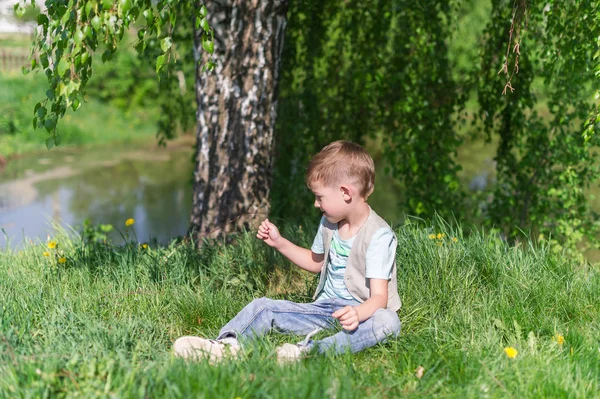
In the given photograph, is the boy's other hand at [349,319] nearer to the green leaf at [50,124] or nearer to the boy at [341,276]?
the boy at [341,276]

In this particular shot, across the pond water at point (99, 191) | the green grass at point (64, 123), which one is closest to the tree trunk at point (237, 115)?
the pond water at point (99, 191)

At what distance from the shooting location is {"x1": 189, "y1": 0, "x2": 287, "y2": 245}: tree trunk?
410 centimetres

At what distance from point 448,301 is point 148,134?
12531 millimetres

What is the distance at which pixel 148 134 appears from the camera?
1485cm

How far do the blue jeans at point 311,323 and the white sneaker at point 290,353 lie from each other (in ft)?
0.21

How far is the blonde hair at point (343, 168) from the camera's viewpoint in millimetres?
2863

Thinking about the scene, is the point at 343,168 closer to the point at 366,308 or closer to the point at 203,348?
the point at 366,308

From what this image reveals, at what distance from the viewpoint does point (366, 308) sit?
8.93 ft

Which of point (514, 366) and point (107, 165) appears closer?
point (514, 366)

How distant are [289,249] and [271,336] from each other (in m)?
0.42

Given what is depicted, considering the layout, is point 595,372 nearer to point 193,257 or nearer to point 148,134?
point 193,257

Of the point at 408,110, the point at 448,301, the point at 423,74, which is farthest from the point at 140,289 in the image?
the point at 423,74

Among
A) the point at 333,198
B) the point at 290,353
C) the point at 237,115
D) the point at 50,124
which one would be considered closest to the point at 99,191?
the point at 237,115

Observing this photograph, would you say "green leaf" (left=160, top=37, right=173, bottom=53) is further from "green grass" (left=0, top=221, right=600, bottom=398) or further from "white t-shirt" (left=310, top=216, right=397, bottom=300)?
"green grass" (left=0, top=221, right=600, bottom=398)
